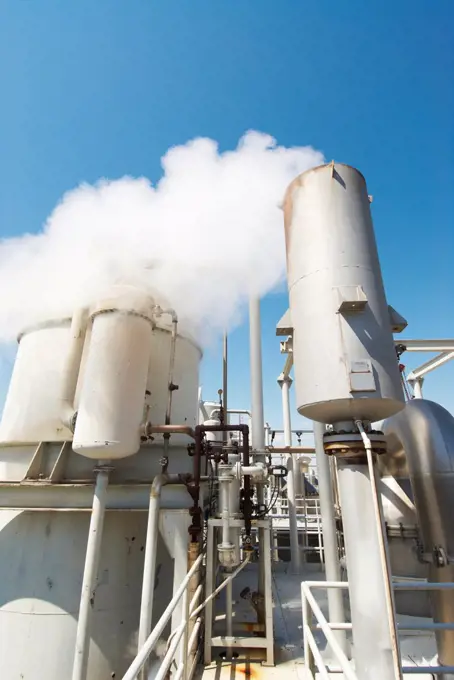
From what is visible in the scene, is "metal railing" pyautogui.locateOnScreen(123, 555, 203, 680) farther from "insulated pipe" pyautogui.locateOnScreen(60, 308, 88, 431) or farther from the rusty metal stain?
"insulated pipe" pyautogui.locateOnScreen(60, 308, 88, 431)

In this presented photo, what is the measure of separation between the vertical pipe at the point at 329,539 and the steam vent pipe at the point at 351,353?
69.1 inches

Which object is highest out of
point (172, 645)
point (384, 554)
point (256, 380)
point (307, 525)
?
point (256, 380)

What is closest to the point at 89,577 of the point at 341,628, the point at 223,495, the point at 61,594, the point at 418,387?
the point at 61,594

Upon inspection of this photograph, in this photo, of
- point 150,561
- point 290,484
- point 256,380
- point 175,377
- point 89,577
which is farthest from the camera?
point 290,484

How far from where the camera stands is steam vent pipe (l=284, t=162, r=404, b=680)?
2.24 metres

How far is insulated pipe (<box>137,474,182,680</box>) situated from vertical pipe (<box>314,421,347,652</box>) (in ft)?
7.76

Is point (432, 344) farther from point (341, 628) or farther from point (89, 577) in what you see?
point (89, 577)

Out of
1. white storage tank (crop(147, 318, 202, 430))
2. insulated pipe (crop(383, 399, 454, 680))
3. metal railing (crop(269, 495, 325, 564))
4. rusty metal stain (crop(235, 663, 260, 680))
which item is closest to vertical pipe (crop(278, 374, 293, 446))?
metal railing (crop(269, 495, 325, 564))

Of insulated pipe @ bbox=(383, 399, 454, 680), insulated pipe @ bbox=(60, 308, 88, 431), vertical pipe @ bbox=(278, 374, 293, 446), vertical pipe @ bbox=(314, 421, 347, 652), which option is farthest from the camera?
vertical pipe @ bbox=(278, 374, 293, 446)

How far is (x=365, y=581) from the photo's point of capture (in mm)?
2279

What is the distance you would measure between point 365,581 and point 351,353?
1.47 metres

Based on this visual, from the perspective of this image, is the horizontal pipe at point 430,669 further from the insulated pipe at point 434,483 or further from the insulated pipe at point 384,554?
the insulated pipe at point 434,483

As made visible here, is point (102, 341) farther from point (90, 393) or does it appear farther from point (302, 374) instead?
point (302, 374)

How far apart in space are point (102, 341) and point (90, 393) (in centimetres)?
86
